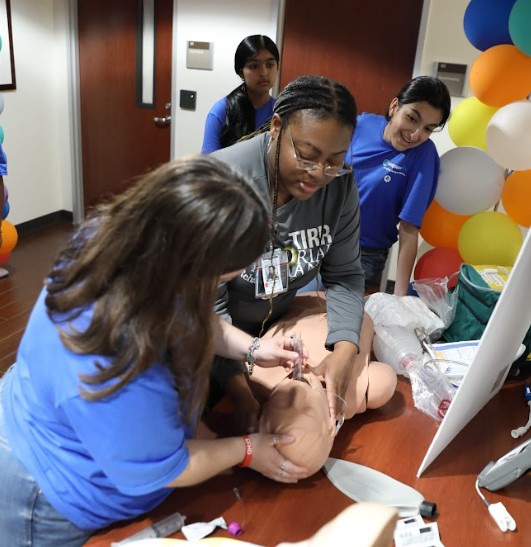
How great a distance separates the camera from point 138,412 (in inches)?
28.7

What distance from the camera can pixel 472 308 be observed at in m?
1.54

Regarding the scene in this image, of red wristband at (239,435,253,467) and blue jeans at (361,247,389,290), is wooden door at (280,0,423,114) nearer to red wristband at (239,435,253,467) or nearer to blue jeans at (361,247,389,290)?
blue jeans at (361,247,389,290)

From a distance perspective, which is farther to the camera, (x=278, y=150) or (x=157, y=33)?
(x=157, y=33)

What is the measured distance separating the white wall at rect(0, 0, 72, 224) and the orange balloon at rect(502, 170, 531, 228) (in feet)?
11.5

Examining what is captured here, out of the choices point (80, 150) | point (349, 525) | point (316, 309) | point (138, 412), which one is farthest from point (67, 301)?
point (80, 150)

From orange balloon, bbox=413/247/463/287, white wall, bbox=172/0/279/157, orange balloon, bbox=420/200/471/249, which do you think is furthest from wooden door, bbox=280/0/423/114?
orange balloon, bbox=413/247/463/287

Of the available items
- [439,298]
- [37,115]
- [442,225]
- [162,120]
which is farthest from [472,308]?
[37,115]

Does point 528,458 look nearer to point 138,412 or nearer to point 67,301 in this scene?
point 138,412

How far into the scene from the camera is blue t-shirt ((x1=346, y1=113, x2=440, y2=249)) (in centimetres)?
217

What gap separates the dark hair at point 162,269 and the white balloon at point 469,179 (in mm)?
1727

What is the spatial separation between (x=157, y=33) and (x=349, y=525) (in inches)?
162

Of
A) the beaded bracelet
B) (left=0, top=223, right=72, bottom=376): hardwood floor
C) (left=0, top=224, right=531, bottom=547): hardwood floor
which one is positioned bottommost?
(left=0, top=223, right=72, bottom=376): hardwood floor

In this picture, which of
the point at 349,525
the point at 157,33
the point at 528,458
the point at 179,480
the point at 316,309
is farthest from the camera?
the point at 157,33

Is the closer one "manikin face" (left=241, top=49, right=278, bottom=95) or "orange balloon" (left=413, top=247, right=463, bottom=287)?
"orange balloon" (left=413, top=247, right=463, bottom=287)
